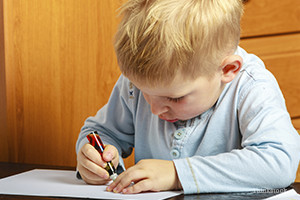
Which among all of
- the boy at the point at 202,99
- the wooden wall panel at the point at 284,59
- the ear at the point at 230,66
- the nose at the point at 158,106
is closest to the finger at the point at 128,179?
the boy at the point at 202,99

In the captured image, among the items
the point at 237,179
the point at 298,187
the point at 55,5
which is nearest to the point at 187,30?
the point at 237,179

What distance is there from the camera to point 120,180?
21.0 inches

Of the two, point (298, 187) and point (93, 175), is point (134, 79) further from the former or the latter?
point (298, 187)

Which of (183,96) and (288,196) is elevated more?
(183,96)

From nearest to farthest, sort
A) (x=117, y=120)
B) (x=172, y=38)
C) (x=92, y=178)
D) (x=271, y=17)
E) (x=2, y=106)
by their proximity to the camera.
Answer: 1. (x=172, y=38)
2. (x=92, y=178)
3. (x=117, y=120)
4. (x=2, y=106)
5. (x=271, y=17)

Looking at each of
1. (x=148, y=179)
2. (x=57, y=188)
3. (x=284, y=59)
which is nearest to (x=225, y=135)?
(x=148, y=179)

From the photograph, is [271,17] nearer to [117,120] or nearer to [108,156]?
[117,120]

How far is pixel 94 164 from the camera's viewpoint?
0.60 m

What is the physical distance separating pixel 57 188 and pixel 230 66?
1.26ft

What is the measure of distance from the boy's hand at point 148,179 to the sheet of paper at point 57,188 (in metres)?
0.01

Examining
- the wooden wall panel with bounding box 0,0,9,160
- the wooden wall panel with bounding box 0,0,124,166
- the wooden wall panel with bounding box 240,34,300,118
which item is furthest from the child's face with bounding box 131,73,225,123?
the wooden wall panel with bounding box 240,34,300,118

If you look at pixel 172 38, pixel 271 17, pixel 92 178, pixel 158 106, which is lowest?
pixel 92 178

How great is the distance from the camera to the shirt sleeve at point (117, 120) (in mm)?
807

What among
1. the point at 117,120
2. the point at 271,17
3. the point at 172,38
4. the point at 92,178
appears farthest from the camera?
the point at 271,17
